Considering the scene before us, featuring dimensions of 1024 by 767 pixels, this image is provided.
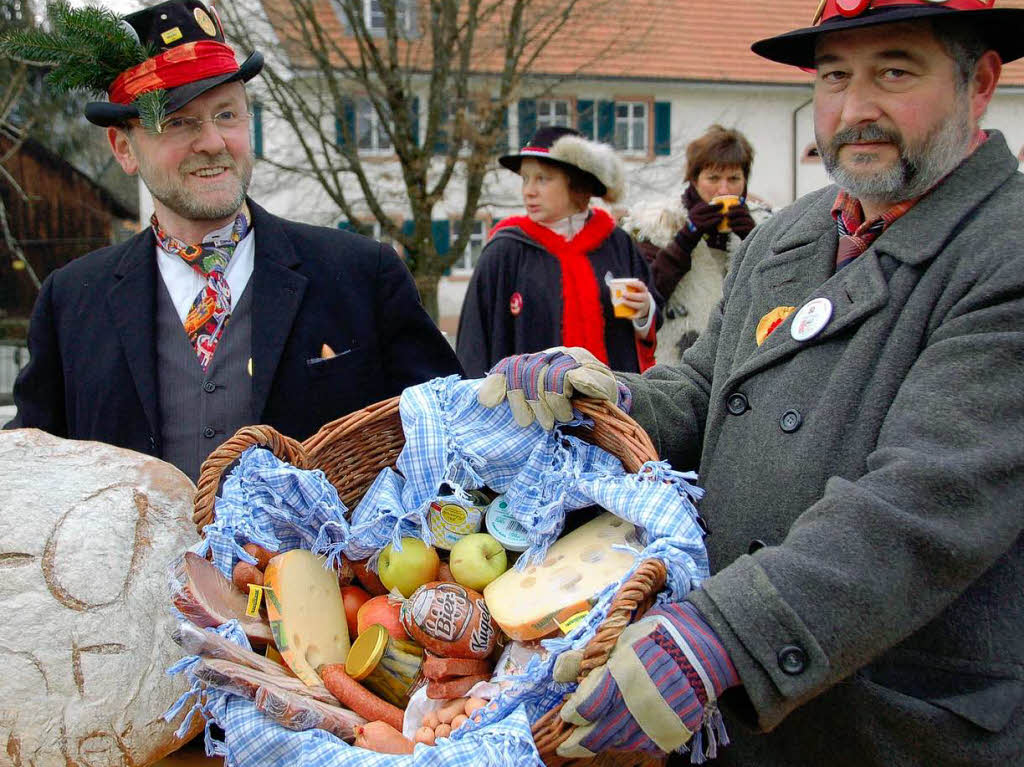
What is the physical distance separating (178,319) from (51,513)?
0.87 metres

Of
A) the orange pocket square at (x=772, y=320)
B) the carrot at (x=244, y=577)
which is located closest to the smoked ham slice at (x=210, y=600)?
the carrot at (x=244, y=577)

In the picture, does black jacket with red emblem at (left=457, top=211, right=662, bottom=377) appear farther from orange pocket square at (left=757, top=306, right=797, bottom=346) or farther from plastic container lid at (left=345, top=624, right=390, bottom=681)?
plastic container lid at (left=345, top=624, right=390, bottom=681)

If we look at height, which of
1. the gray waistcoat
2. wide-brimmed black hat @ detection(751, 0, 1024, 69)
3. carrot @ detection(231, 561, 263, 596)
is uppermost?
wide-brimmed black hat @ detection(751, 0, 1024, 69)

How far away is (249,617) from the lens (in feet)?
4.58

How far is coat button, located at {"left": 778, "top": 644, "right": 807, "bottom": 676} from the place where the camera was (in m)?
1.08

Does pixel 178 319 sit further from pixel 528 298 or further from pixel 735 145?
pixel 735 145

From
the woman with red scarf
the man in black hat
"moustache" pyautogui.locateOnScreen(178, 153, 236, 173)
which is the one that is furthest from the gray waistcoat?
the woman with red scarf

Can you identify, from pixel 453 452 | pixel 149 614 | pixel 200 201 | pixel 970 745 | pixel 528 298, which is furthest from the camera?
pixel 528 298

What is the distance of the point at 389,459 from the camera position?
5.54 feet

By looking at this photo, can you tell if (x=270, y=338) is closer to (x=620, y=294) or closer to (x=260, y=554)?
(x=260, y=554)

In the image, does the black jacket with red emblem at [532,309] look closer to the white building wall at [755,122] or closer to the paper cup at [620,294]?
the paper cup at [620,294]

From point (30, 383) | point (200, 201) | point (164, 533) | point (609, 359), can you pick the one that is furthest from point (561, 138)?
point (164, 533)

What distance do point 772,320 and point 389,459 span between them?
0.73 m

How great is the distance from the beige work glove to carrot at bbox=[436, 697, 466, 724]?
0.47 meters
